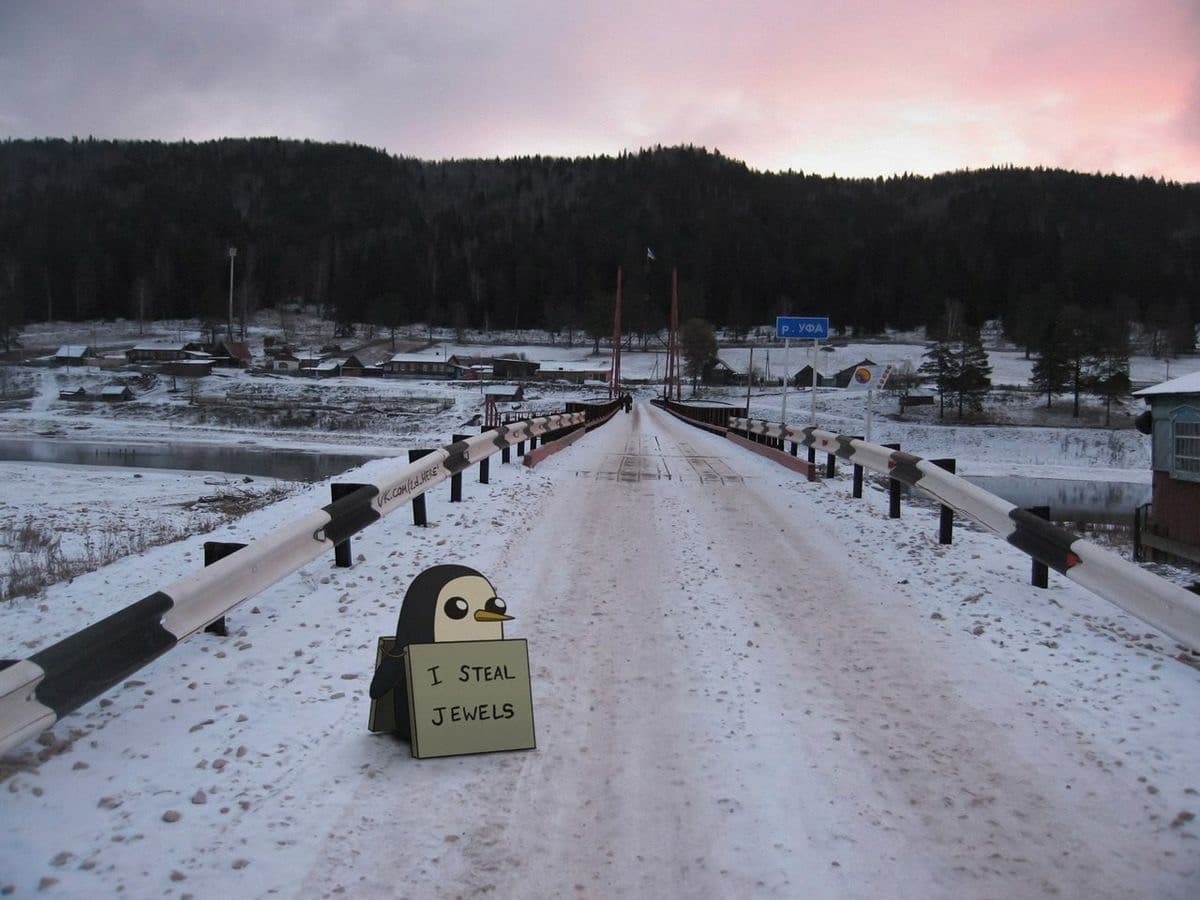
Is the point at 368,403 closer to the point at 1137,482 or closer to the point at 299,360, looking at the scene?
the point at 299,360

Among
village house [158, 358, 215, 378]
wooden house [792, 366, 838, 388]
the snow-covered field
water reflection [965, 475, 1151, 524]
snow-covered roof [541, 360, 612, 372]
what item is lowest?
water reflection [965, 475, 1151, 524]

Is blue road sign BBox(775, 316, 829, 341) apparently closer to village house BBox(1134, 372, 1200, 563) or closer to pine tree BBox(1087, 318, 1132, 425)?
village house BBox(1134, 372, 1200, 563)

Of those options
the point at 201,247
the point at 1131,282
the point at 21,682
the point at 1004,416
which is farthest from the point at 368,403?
the point at 1131,282

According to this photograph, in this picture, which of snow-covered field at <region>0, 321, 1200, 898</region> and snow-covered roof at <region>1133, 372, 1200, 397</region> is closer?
snow-covered field at <region>0, 321, 1200, 898</region>

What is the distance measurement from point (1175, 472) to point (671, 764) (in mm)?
23680

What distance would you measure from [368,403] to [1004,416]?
195 ft

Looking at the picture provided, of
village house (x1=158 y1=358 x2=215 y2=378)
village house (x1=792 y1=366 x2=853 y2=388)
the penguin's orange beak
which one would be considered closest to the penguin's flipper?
the penguin's orange beak

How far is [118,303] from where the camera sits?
173000 millimetres

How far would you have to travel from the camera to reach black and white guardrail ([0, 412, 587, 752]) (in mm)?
3148

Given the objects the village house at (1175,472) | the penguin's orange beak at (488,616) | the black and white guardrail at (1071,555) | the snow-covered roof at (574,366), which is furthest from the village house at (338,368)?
the penguin's orange beak at (488,616)

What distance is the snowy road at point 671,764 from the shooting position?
2785mm

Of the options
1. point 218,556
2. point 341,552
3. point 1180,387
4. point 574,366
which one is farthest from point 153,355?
point 218,556

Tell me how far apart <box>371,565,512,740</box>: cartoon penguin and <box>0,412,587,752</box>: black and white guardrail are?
3.92ft

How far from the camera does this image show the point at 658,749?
3715 millimetres
